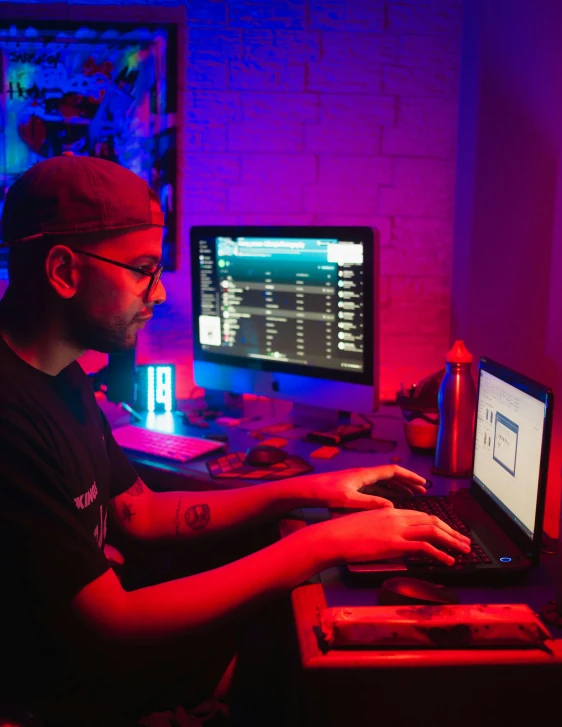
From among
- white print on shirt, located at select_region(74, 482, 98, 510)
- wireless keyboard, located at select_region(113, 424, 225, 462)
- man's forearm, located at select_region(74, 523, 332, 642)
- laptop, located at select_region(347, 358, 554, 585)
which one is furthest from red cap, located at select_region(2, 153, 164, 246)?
wireless keyboard, located at select_region(113, 424, 225, 462)

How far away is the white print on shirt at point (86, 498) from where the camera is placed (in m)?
1.18

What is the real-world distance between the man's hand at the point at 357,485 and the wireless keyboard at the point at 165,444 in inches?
19.2

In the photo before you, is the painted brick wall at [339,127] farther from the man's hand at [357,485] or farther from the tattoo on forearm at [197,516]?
the tattoo on forearm at [197,516]

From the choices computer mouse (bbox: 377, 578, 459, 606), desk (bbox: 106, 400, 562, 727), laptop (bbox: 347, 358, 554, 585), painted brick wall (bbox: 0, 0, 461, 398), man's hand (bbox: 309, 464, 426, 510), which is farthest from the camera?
A: painted brick wall (bbox: 0, 0, 461, 398)

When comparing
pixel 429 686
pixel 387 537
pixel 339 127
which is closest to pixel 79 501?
pixel 387 537

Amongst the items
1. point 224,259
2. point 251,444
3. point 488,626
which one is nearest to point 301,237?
point 224,259

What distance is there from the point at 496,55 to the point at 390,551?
1.59 meters

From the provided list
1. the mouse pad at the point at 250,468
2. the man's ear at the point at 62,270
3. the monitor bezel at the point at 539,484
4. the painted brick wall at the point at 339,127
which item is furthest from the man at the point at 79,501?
the painted brick wall at the point at 339,127

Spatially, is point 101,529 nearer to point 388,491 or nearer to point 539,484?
point 388,491

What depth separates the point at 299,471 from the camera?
1.74 meters

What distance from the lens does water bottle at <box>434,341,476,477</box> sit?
5.68ft

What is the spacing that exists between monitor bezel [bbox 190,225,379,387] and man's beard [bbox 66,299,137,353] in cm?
82

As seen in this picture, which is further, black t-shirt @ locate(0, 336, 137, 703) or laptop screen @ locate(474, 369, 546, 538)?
laptop screen @ locate(474, 369, 546, 538)

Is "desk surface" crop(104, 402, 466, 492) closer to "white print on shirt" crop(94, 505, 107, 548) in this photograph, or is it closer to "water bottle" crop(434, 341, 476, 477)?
"water bottle" crop(434, 341, 476, 477)
